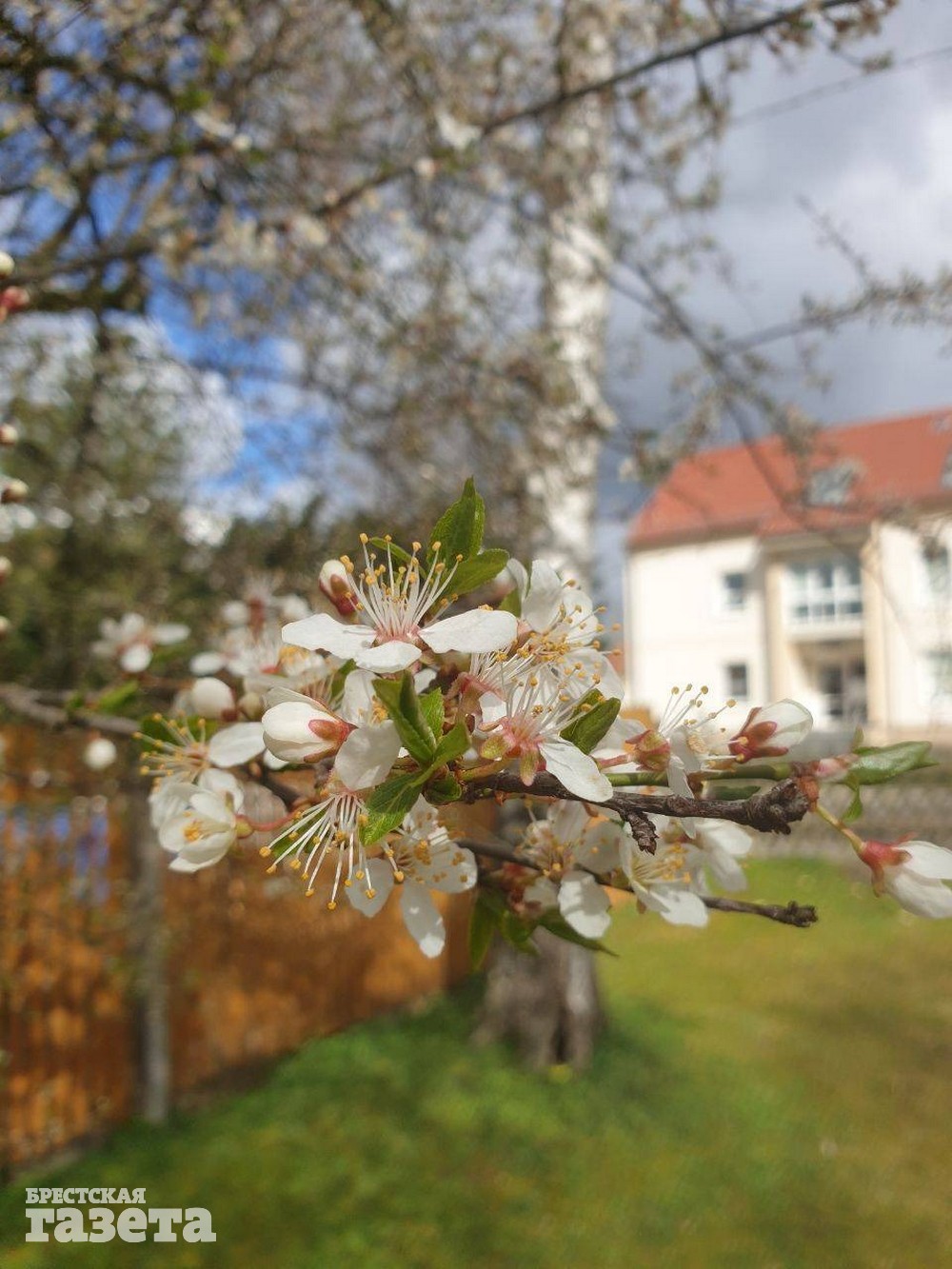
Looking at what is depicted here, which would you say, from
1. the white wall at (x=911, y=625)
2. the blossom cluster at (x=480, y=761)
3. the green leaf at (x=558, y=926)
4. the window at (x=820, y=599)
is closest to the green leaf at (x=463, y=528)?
the blossom cluster at (x=480, y=761)

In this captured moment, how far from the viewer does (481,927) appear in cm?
85

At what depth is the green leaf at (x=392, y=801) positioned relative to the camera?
601 millimetres

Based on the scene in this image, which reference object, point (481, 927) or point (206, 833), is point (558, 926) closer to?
point (481, 927)

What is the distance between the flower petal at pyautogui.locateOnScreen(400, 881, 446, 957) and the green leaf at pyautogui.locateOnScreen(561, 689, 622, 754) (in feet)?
0.82

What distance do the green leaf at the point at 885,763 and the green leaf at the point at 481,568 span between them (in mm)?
307

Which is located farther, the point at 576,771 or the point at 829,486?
the point at 829,486

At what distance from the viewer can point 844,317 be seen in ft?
8.66

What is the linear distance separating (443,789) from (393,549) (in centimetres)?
22

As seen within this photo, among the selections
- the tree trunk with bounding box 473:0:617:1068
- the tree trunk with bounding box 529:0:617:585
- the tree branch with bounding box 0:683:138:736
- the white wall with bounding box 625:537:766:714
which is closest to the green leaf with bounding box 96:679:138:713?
the tree branch with bounding box 0:683:138:736

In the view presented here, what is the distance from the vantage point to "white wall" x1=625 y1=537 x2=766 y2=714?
53.8ft

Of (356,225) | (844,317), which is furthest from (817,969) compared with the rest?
(356,225)

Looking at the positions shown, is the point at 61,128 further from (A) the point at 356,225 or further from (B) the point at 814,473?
(B) the point at 814,473

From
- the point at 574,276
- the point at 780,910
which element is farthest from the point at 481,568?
the point at 574,276

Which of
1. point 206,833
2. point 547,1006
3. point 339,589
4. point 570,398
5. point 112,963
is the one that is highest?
point 570,398
